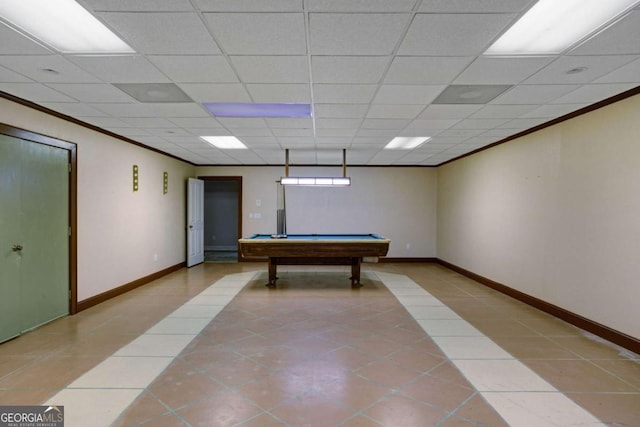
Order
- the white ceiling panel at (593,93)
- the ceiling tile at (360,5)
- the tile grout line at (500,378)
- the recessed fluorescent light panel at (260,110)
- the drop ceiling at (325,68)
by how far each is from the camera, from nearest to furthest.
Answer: the ceiling tile at (360,5), the drop ceiling at (325,68), the tile grout line at (500,378), the white ceiling panel at (593,93), the recessed fluorescent light panel at (260,110)

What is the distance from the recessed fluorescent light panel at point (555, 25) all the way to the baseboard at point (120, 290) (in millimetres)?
5509

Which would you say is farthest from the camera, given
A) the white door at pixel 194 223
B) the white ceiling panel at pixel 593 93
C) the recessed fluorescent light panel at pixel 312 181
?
the white door at pixel 194 223

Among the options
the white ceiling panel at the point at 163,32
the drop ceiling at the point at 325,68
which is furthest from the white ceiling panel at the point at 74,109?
the white ceiling panel at the point at 163,32

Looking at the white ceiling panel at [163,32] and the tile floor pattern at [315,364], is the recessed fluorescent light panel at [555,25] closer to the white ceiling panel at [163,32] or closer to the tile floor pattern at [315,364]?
the white ceiling panel at [163,32]

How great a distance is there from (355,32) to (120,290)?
5.26m

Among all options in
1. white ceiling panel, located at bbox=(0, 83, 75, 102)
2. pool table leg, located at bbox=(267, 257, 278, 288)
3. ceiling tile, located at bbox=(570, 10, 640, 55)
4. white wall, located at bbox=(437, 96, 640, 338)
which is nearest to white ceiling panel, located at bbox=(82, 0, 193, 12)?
white ceiling panel, located at bbox=(0, 83, 75, 102)

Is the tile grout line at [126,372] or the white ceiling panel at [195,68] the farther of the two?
the white ceiling panel at [195,68]

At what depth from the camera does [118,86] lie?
130 inches

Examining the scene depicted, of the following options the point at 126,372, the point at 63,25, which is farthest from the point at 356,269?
the point at 63,25

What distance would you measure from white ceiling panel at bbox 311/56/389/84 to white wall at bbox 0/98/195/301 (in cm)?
328

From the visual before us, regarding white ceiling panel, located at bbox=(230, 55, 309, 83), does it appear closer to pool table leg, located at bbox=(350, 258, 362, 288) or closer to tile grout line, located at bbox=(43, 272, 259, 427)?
tile grout line, located at bbox=(43, 272, 259, 427)

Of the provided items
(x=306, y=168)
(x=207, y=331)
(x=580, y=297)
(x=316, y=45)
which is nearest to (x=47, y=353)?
(x=207, y=331)

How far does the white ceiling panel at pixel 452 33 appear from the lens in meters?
2.14

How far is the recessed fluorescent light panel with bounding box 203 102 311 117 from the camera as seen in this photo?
421 centimetres
